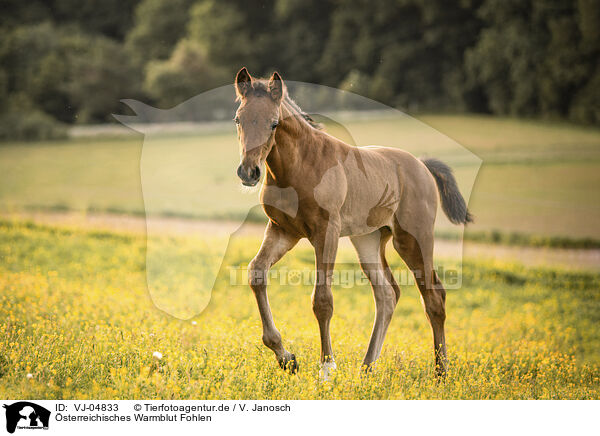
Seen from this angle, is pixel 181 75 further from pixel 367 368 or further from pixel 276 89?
pixel 367 368

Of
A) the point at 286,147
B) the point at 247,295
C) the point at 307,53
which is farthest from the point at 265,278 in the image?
the point at 307,53

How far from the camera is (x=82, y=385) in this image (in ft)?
15.4

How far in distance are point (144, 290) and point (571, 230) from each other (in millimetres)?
8967

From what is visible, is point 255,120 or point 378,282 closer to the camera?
point 255,120

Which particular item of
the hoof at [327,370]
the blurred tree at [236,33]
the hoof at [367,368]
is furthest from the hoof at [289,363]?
the blurred tree at [236,33]

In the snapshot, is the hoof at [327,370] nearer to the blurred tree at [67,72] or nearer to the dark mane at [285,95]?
the dark mane at [285,95]

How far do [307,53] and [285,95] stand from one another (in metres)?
12.2

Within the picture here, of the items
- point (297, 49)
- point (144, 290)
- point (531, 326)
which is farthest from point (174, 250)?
point (297, 49)

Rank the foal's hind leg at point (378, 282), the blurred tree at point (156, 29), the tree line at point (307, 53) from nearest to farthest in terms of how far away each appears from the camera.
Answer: the foal's hind leg at point (378, 282), the tree line at point (307, 53), the blurred tree at point (156, 29)

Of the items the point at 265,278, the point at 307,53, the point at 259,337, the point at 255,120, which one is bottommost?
the point at 259,337

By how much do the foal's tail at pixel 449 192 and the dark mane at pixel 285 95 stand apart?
4.70 feet

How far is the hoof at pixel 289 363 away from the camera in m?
4.61

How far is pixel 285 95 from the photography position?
174 inches
